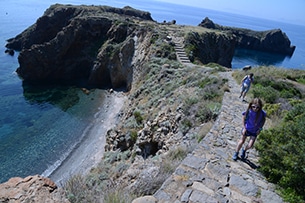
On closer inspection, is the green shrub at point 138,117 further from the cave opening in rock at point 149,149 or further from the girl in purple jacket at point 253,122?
the girl in purple jacket at point 253,122

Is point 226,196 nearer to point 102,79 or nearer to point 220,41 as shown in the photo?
point 102,79

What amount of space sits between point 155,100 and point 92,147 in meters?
8.42

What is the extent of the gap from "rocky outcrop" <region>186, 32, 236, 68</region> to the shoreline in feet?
43.5

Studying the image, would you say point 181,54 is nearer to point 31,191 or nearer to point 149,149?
point 149,149

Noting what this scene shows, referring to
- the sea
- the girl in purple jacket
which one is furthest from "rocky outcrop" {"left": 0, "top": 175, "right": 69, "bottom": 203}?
the sea

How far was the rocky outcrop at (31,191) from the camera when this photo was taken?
20.8 ft

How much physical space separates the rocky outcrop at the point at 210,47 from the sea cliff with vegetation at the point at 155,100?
0.22 m

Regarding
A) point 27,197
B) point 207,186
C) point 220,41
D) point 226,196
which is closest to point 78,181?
point 27,197

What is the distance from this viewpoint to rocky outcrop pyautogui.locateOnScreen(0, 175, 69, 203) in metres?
6.34

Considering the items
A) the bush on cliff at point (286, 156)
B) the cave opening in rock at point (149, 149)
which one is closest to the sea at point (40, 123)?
the cave opening in rock at point (149, 149)

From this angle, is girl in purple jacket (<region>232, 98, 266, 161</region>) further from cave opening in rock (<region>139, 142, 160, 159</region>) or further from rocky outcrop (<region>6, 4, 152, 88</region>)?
rocky outcrop (<region>6, 4, 152, 88</region>)

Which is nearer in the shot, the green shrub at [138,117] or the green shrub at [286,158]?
the green shrub at [286,158]

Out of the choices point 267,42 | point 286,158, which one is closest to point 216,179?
point 286,158

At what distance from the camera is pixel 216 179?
22.2 ft
